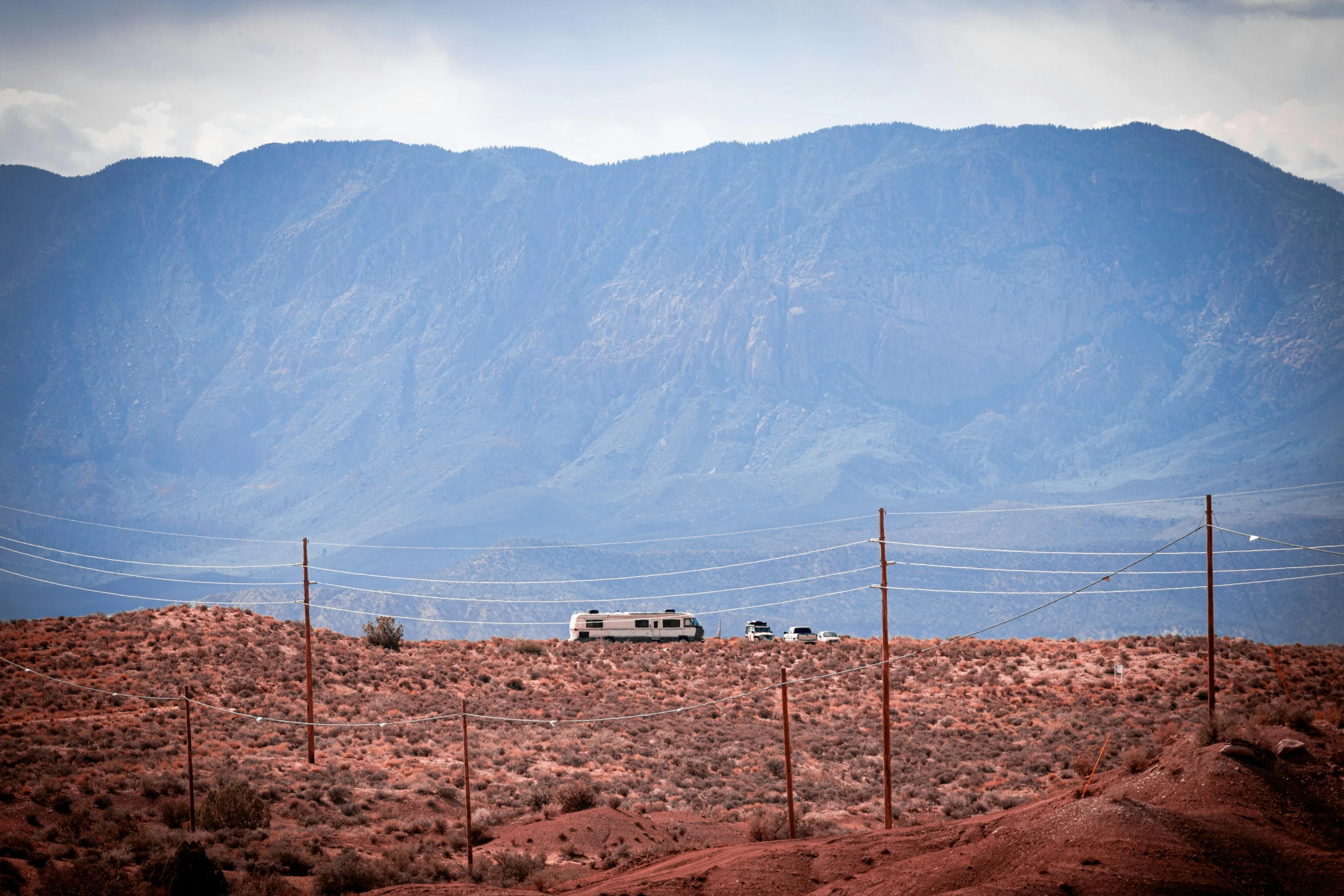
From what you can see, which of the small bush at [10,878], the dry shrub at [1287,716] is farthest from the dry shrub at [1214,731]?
the small bush at [10,878]

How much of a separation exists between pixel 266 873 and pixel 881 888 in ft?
62.5

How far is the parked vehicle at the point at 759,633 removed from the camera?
8500 centimetres

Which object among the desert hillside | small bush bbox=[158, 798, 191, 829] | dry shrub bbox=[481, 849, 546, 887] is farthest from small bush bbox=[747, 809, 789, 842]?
small bush bbox=[158, 798, 191, 829]

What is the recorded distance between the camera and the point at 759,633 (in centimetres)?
8869

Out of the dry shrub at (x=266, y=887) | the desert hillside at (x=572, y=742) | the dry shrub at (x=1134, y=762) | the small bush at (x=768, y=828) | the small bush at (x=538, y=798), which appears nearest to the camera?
the dry shrub at (x=1134, y=762)

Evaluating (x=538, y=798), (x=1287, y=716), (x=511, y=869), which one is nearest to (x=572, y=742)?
(x=538, y=798)

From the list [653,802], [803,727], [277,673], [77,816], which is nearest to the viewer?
[77,816]

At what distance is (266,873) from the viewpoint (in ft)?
115

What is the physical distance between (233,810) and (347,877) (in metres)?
7.97

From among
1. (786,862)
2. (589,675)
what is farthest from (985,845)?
(589,675)

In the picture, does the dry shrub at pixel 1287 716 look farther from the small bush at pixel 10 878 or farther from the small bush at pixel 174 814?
the small bush at pixel 174 814

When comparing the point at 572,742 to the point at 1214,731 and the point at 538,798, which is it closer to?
the point at 538,798

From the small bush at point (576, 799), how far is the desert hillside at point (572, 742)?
8cm

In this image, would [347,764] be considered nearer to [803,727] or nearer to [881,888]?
[803,727]
